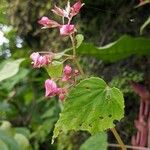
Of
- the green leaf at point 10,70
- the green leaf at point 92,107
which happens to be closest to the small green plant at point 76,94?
the green leaf at point 92,107

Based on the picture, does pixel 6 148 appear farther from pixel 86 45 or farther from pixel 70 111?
pixel 70 111

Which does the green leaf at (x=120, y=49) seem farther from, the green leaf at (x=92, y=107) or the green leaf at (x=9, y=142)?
the green leaf at (x=92, y=107)

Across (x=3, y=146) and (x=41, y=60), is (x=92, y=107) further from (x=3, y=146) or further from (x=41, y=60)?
(x=3, y=146)

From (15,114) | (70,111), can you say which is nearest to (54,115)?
(15,114)

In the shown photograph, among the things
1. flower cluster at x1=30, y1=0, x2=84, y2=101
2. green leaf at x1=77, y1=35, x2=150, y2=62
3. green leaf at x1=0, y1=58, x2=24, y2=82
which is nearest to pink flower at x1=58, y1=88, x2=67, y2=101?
flower cluster at x1=30, y1=0, x2=84, y2=101

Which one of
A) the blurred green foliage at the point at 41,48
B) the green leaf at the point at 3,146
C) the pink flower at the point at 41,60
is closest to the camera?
the pink flower at the point at 41,60

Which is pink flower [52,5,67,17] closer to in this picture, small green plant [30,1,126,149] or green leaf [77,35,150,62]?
small green plant [30,1,126,149]

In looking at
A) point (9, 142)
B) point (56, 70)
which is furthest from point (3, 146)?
point (56, 70)
